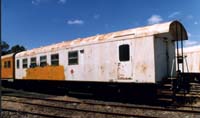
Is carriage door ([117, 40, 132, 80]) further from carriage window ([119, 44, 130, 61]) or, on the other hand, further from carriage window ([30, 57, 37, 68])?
carriage window ([30, 57, 37, 68])

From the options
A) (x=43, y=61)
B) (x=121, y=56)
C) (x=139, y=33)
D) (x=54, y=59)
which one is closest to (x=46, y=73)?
(x=43, y=61)

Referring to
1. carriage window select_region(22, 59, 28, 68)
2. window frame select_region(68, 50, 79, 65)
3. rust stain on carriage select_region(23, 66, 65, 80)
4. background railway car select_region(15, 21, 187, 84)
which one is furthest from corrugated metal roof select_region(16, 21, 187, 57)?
carriage window select_region(22, 59, 28, 68)

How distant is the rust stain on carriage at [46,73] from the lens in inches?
607

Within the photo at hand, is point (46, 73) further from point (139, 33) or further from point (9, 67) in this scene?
point (139, 33)

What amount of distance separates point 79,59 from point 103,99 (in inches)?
99.0

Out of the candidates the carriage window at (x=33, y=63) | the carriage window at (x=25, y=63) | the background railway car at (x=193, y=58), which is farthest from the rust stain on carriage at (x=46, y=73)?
the background railway car at (x=193, y=58)

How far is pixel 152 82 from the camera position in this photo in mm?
10562

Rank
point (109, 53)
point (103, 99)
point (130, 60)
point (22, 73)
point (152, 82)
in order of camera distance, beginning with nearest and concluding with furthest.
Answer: point (152, 82), point (130, 60), point (109, 53), point (103, 99), point (22, 73)

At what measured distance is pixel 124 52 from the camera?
1159 cm

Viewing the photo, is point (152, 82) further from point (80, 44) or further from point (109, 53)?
point (80, 44)

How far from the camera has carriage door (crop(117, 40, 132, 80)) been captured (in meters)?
11.3

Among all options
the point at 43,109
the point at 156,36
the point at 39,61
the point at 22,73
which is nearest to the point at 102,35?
the point at 156,36

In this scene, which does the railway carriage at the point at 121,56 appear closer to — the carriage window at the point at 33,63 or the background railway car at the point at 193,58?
the carriage window at the point at 33,63

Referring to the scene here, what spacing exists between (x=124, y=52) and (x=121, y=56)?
0.78ft
